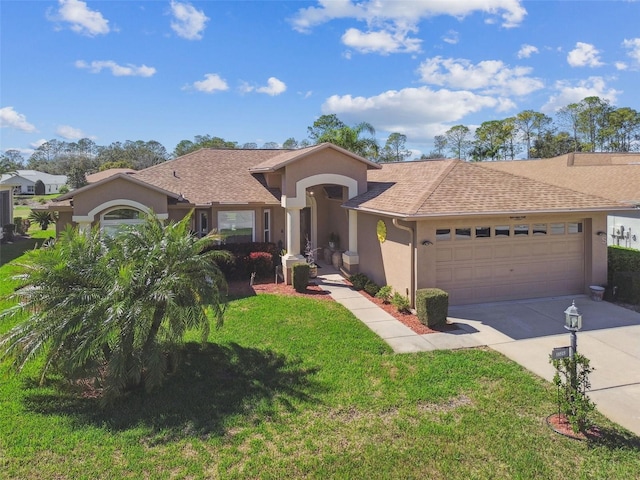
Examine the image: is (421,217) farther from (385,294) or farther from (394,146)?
(394,146)

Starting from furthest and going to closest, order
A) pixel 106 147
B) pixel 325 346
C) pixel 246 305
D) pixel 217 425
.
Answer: pixel 106 147 < pixel 246 305 < pixel 325 346 < pixel 217 425

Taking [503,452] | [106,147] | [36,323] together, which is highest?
[106,147]

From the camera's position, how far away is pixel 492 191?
44.2 feet

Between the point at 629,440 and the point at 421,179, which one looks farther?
the point at 421,179

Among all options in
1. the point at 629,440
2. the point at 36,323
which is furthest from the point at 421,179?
the point at 36,323

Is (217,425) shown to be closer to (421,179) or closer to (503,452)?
(503,452)

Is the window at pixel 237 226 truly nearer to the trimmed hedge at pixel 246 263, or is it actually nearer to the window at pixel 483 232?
the trimmed hedge at pixel 246 263

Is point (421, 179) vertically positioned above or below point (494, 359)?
above

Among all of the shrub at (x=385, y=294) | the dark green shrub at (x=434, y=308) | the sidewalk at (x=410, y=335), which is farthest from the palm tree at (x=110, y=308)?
the shrub at (x=385, y=294)

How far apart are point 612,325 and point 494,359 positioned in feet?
14.3

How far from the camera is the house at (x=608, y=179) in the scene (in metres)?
19.4

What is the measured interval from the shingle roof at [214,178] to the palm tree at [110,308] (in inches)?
381

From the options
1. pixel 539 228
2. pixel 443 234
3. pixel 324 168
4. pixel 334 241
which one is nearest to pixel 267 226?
pixel 334 241

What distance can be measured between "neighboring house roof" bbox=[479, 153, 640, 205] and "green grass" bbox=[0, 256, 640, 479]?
473 inches
